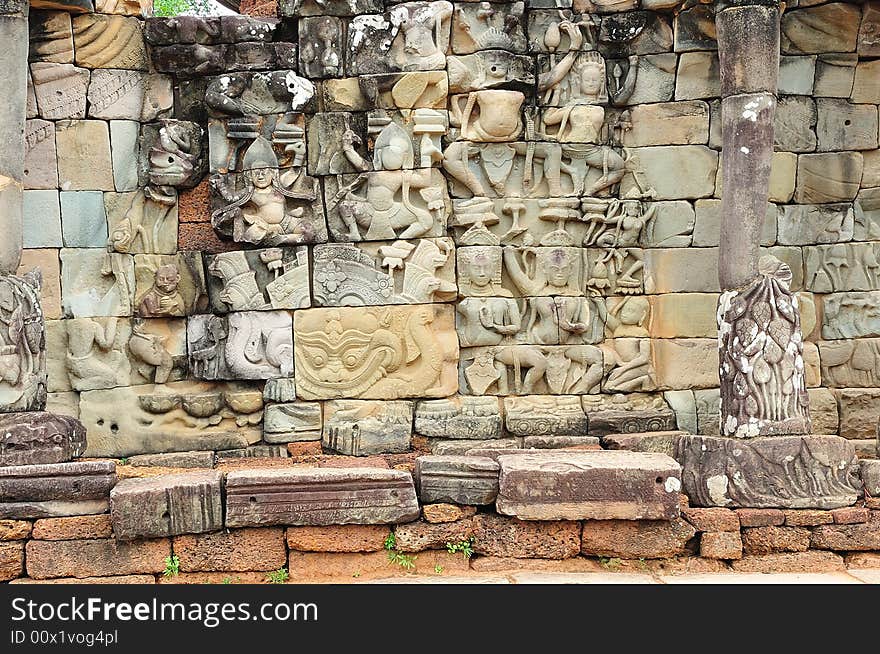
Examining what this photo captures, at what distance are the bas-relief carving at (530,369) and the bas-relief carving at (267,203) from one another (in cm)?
173

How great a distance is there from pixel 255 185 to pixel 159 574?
3749 millimetres

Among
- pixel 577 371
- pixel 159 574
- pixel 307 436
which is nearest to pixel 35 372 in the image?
pixel 159 574

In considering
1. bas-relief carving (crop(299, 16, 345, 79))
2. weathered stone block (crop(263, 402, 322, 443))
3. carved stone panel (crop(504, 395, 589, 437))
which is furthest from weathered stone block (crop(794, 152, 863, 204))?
weathered stone block (crop(263, 402, 322, 443))

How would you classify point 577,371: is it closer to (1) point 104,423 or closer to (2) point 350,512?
(2) point 350,512

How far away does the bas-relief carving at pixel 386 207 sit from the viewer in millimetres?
9359

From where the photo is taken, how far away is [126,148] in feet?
31.2

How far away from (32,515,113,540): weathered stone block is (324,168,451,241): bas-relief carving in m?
3.45

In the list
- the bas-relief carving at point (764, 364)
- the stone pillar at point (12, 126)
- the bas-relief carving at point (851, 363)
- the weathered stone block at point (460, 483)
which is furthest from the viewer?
the bas-relief carving at point (851, 363)

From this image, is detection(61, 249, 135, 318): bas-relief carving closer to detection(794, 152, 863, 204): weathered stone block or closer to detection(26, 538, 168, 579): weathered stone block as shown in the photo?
detection(26, 538, 168, 579): weathered stone block

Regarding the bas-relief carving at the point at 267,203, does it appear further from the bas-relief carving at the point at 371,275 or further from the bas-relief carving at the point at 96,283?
the bas-relief carving at the point at 96,283

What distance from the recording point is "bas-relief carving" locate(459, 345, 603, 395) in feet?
31.2

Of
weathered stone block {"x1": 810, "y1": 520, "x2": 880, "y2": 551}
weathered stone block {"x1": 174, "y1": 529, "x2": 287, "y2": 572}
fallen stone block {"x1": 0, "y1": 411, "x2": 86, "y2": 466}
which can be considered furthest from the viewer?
fallen stone block {"x1": 0, "y1": 411, "x2": 86, "y2": 466}

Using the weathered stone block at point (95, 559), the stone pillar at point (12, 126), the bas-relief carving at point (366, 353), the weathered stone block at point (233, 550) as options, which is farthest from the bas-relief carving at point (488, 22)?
the weathered stone block at point (95, 559)

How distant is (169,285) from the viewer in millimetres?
9406
